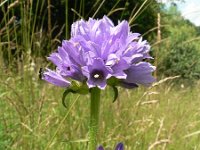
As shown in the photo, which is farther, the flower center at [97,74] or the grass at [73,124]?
the grass at [73,124]

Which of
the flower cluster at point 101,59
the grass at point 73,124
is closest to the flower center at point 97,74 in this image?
the flower cluster at point 101,59

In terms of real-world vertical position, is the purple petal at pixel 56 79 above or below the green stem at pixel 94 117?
above

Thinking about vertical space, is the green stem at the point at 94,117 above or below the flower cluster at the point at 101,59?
below

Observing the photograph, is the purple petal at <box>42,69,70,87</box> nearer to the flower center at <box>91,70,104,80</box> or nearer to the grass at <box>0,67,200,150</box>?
the flower center at <box>91,70,104,80</box>

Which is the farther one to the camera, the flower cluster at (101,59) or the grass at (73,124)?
the grass at (73,124)

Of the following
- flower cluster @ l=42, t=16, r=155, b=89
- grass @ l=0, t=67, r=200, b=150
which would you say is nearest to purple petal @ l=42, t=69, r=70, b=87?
flower cluster @ l=42, t=16, r=155, b=89

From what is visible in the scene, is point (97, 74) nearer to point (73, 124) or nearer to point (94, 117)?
point (94, 117)

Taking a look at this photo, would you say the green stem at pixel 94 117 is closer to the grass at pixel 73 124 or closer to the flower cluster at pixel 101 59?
the flower cluster at pixel 101 59

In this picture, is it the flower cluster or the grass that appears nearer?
the flower cluster

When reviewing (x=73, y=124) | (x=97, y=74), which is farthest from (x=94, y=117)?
(x=73, y=124)

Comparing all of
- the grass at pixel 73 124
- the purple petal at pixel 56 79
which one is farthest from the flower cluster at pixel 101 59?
the grass at pixel 73 124
